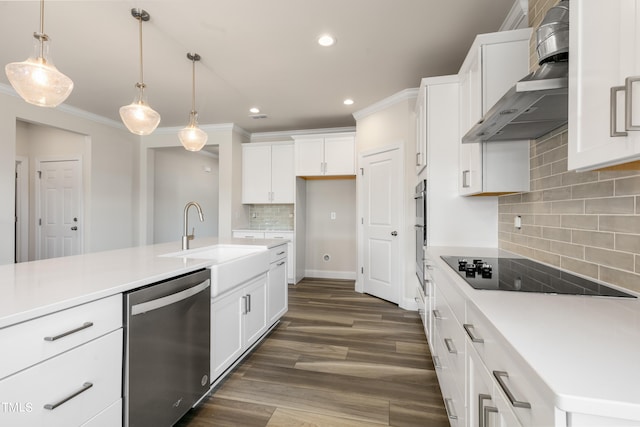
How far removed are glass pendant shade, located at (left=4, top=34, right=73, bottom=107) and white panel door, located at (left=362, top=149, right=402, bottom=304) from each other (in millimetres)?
3167

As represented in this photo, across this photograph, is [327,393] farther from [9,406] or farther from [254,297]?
[9,406]

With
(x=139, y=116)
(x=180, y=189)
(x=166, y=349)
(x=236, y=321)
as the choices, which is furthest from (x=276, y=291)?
(x=180, y=189)

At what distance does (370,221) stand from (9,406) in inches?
143

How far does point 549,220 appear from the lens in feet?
5.60

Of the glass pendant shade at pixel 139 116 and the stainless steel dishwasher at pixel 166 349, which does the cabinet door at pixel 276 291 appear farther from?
the glass pendant shade at pixel 139 116

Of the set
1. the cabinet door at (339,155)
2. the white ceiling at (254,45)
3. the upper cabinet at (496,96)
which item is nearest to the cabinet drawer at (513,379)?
the upper cabinet at (496,96)

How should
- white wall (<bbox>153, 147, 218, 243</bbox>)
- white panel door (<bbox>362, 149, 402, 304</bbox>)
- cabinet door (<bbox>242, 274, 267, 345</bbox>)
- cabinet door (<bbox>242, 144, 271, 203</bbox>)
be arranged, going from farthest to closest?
white wall (<bbox>153, 147, 218, 243</bbox>) → cabinet door (<bbox>242, 144, 271, 203</bbox>) → white panel door (<bbox>362, 149, 402, 304</bbox>) → cabinet door (<bbox>242, 274, 267, 345</bbox>)

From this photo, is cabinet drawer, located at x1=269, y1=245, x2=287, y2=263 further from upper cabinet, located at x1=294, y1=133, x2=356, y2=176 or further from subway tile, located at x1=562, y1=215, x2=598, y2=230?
subway tile, located at x1=562, y1=215, x2=598, y2=230

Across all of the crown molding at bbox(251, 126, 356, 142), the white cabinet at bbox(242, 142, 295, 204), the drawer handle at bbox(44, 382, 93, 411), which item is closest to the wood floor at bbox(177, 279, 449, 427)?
the drawer handle at bbox(44, 382, 93, 411)

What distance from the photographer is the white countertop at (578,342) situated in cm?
48

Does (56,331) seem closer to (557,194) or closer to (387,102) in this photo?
(557,194)

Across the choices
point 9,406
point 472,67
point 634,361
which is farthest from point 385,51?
point 9,406

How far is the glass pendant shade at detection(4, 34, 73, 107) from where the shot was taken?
65.1 inches

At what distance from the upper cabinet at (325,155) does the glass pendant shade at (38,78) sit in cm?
324
